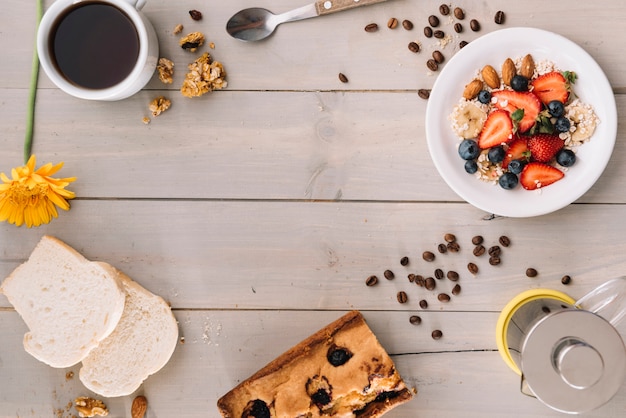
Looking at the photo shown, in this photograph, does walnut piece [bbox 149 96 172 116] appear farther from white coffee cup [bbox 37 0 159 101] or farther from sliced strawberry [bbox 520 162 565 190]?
sliced strawberry [bbox 520 162 565 190]

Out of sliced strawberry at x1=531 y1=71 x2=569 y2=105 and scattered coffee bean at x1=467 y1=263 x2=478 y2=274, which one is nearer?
sliced strawberry at x1=531 y1=71 x2=569 y2=105

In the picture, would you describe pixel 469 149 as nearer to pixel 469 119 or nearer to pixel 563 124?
pixel 469 119

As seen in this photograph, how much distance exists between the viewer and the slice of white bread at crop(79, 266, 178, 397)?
144 centimetres

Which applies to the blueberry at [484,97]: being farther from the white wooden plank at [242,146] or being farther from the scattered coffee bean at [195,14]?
the scattered coffee bean at [195,14]

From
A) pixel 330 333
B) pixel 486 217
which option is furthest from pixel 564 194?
pixel 330 333

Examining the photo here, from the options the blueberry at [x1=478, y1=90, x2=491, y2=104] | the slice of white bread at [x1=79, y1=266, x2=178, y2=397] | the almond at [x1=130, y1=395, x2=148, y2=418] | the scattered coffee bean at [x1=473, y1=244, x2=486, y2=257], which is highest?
the blueberry at [x1=478, y1=90, x2=491, y2=104]

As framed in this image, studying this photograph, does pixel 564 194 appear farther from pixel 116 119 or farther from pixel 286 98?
pixel 116 119

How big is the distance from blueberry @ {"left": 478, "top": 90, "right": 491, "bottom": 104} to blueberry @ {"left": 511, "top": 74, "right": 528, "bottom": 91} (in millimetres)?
58

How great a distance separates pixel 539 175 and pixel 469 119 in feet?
0.66

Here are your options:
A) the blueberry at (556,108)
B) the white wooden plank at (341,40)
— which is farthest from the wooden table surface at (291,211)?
the blueberry at (556,108)

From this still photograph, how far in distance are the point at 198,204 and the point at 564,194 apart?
34.2 inches

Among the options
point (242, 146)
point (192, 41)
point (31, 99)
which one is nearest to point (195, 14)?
point (192, 41)

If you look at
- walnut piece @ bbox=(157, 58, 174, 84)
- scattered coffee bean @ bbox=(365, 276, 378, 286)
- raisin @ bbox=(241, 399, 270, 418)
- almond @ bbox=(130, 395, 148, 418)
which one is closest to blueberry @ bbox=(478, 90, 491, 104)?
scattered coffee bean @ bbox=(365, 276, 378, 286)

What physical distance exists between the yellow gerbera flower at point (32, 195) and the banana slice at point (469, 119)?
0.93 m
